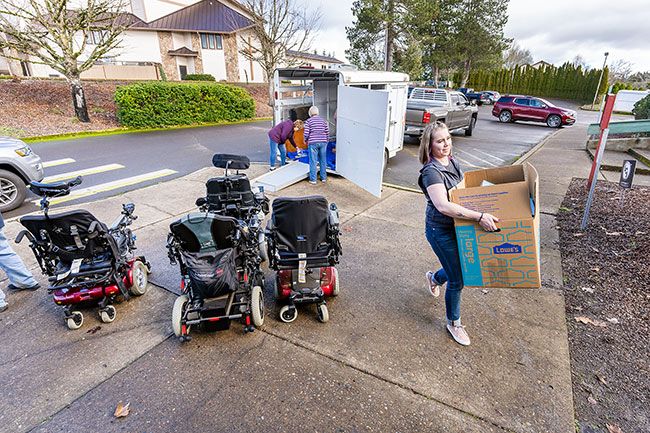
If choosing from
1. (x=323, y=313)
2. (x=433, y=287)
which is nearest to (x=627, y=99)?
(x=433, y=287)

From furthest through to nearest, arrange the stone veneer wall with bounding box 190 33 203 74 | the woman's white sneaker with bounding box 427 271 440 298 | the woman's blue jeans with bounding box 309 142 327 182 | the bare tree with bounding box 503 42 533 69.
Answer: the bare tree with bounding box 503 42 533 69 → the stone veneer wall with bounding box 190 33 203 74 → the woman's blue jeans with bounding box 309 142 327 182 → the woman's white sneaker with bounding box 427 271 440 298

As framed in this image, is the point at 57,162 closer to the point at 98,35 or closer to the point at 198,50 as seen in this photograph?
the point at 98,35

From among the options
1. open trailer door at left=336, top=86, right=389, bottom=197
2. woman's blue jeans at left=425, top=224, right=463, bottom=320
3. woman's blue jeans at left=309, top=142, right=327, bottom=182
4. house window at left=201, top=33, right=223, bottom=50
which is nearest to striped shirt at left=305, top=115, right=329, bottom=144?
woman's blue jeans at left=309, top=142, right=327, bottom=182

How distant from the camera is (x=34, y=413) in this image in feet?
7.87

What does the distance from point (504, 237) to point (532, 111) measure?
22.0 m

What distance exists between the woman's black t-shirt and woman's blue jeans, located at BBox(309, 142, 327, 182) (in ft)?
15.8

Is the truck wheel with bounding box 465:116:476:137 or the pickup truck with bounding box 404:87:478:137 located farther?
the truck wheel with bounding box 465:116:476:137

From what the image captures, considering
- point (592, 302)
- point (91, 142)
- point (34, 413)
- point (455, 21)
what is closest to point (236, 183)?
point (34, 413)

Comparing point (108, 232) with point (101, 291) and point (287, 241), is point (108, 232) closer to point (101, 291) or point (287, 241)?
point (101, 291)

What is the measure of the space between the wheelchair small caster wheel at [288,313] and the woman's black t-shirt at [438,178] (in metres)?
1.55

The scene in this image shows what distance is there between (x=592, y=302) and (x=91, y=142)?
15.1 m

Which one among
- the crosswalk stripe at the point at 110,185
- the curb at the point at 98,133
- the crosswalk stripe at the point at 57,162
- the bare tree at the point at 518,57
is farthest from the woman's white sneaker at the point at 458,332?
the bare tree at the point at 518,57

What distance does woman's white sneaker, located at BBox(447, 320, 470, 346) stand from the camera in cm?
301

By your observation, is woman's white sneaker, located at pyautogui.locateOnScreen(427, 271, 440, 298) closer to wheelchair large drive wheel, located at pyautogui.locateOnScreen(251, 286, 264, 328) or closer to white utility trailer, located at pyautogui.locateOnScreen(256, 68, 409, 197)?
wheelchair large drive wheel, located at pyautogui.locateOnScreen(251, 286, 264, 328)
